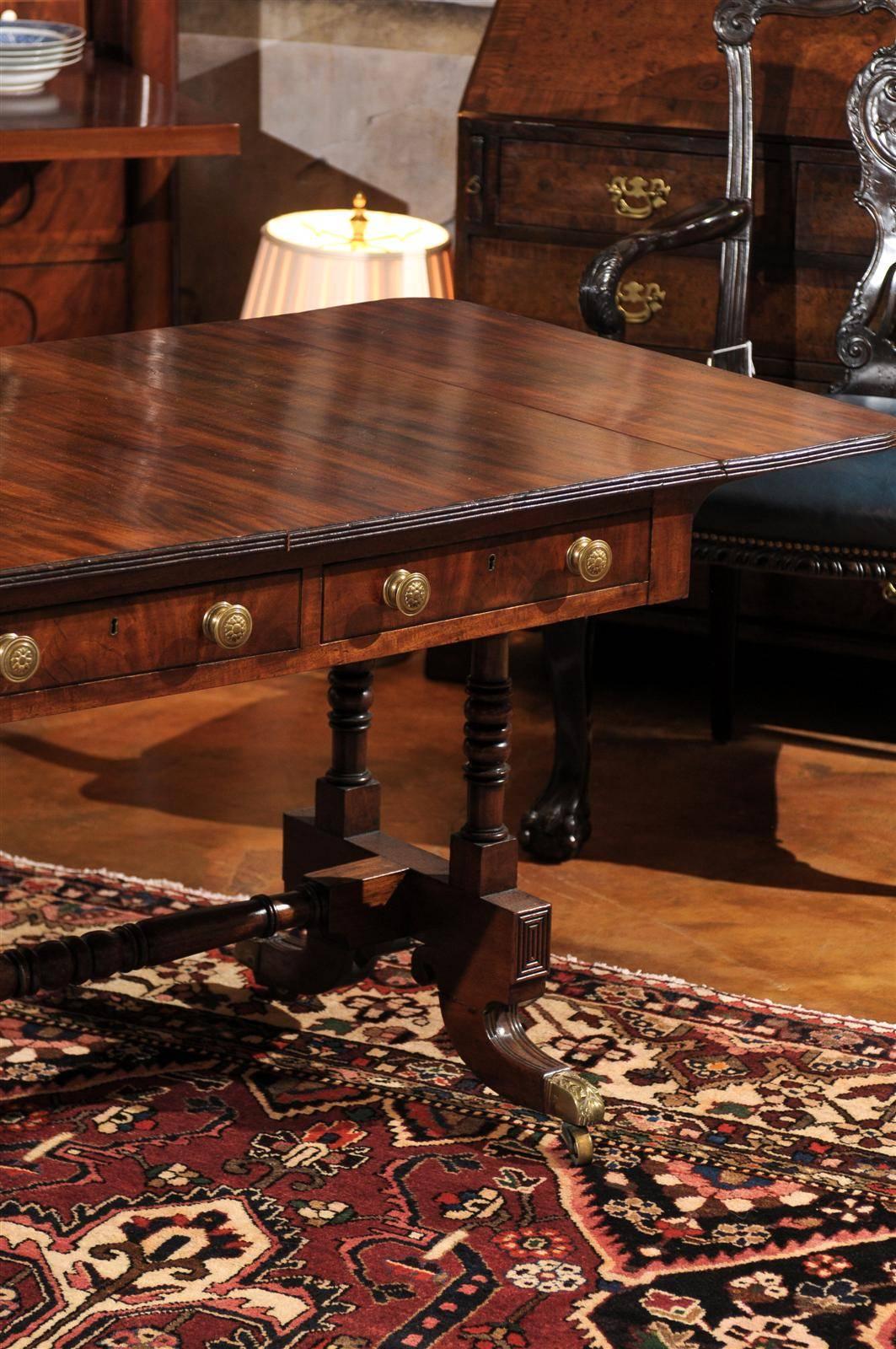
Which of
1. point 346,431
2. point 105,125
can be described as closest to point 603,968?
point 346,431

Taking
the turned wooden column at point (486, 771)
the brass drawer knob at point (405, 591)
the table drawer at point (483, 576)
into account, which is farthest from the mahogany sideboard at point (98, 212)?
the brass drawer knob at point (405, 591)

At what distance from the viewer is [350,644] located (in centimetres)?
241

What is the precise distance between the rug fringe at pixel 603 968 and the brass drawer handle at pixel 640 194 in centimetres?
155

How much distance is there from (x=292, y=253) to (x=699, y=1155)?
2.33 meters

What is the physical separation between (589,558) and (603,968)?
→ 1021 millimetres

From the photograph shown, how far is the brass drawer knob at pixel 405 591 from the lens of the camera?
7.84 ft

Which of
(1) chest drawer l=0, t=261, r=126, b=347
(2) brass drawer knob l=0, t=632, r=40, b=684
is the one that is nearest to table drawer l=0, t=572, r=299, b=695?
(2) brass drawer knob l=0, t=632, r=40, b=684

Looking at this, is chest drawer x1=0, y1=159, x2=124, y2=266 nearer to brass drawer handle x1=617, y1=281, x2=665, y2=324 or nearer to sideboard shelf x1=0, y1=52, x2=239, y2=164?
sideboard shelf x1=0, y1=52, x2=239, y2=164

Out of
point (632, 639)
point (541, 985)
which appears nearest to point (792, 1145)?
point (541, 985)

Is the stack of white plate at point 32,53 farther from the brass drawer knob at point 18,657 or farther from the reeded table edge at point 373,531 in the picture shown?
the brass drawer knob at point 18,657

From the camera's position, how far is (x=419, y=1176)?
277cm

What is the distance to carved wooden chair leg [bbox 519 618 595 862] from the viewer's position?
149 inches

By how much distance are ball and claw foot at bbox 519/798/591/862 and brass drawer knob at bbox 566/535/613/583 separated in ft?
4.19

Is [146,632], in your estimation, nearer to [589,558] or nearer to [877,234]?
[589,558]
